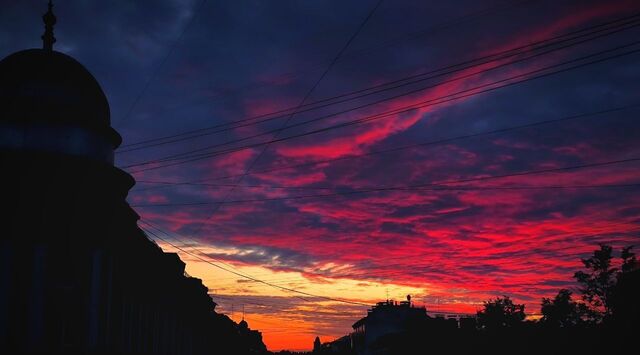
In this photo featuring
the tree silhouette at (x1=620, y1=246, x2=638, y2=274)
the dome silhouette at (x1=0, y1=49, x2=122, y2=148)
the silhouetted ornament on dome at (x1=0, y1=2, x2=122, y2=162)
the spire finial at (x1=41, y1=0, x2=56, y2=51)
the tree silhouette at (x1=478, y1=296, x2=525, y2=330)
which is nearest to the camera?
the silhouetted ornament on dome at (x1=0, y1=2, x2=122, y2=162)

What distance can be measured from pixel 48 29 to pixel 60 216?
7.96 m

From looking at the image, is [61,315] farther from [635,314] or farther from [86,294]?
[635,314]

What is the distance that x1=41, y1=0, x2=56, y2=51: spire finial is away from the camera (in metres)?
21.7

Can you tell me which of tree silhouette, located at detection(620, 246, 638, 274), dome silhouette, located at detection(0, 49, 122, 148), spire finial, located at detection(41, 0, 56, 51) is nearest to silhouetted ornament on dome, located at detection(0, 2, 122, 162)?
dome silhouette, located at detection(0, 49, 122, 148)

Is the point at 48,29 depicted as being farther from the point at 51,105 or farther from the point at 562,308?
the point at 562,308

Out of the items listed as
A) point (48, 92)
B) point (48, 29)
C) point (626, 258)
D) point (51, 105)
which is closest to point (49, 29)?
point (48, 29)

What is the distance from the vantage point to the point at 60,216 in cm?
1828

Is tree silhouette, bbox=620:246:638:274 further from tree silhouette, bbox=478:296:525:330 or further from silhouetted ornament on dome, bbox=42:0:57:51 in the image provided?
silhouetted ornament on dome, bbox=42:0:57:51

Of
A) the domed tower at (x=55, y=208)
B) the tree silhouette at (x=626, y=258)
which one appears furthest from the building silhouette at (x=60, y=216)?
the tree silhouette at (x=626, y=258)

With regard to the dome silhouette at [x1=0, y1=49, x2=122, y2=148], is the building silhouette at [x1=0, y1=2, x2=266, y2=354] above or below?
below

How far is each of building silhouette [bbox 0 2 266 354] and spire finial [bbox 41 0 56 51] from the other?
0.04 m

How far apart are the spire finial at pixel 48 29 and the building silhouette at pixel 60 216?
1.7 inches

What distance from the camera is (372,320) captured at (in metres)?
101

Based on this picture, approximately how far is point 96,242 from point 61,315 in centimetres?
247
